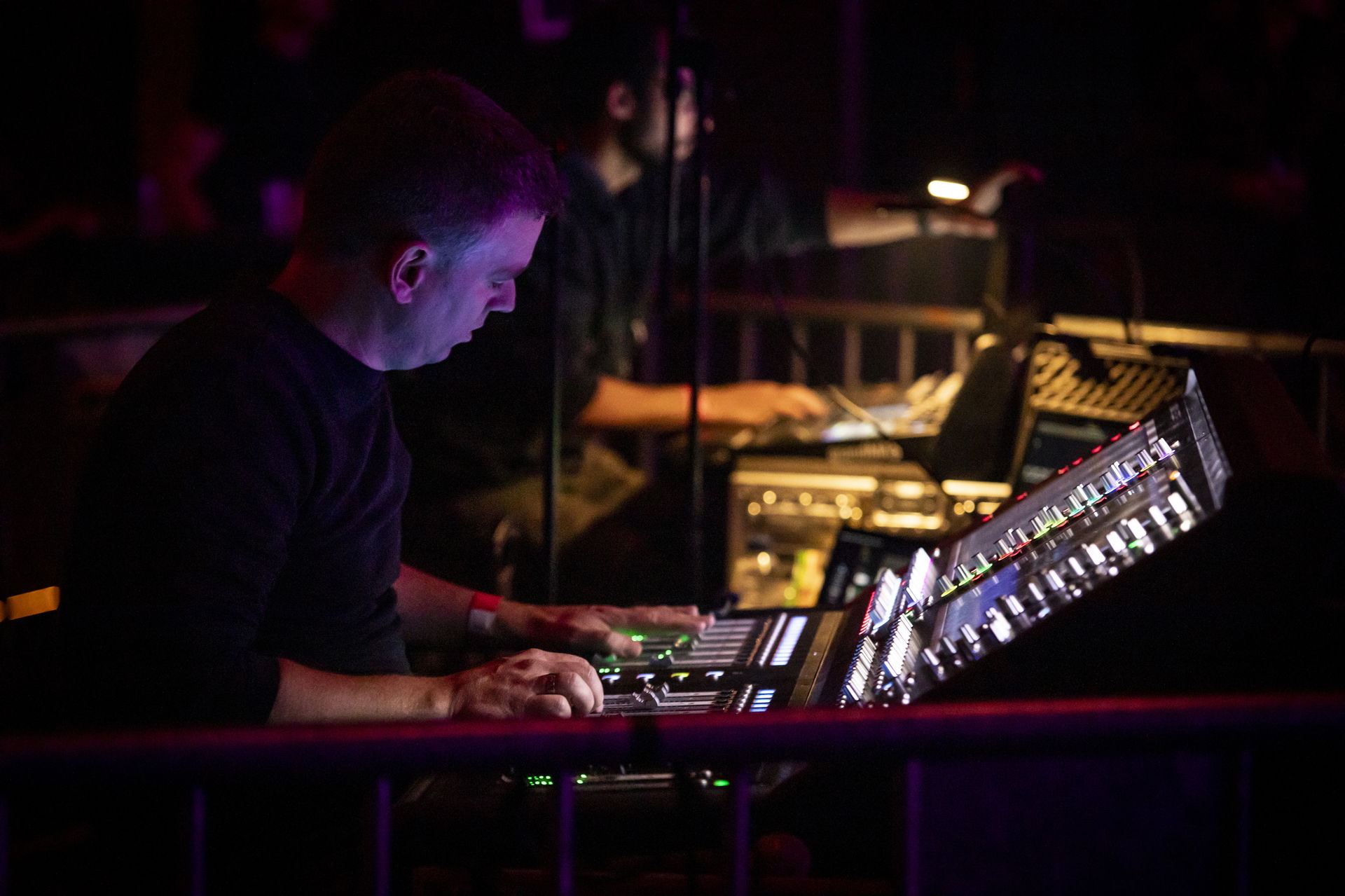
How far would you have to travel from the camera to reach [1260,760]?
119cm

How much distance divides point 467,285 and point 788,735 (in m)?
0.91

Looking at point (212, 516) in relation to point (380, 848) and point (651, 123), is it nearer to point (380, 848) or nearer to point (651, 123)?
point (380, 848)

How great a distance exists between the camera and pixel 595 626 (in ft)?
5.78

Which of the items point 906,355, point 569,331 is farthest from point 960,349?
point 569,331

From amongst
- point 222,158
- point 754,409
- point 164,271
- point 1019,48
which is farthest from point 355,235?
point 222,158

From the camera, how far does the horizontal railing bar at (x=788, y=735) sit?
35.1 inches

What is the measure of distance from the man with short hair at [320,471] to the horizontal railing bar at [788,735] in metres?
0.39

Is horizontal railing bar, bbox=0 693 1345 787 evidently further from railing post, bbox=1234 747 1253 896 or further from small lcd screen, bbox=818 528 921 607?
small lcd screen, bbox=818 528 921 607

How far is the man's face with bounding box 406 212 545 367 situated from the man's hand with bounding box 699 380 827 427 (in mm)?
1232

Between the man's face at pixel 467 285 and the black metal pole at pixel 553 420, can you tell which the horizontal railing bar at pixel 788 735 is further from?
the black metal pole at pixel 553 420

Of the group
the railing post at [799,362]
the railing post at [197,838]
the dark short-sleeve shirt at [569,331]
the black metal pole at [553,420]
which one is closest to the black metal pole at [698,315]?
the dark short-sleeve shirt at [569,331]

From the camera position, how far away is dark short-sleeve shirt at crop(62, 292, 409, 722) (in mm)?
1253

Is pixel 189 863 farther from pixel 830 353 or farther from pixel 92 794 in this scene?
pixel 830 353

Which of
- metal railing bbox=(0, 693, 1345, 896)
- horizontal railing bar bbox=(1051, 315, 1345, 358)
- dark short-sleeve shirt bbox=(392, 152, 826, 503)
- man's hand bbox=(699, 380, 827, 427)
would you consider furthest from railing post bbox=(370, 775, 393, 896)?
man's hand bbox=(699, 380, 827, 427)
